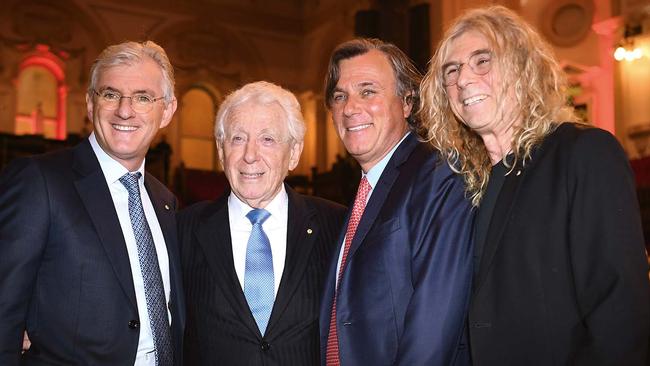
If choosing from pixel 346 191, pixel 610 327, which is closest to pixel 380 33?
pixel 346 191

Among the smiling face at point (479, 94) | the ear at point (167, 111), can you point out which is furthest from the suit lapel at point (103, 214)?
the smiling face at point (479, 94)

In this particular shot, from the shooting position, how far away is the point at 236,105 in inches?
104

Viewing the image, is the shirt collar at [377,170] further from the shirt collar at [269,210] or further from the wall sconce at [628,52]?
the wall sconce at [628,52]

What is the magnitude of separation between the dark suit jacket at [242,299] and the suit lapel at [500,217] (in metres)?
0.77

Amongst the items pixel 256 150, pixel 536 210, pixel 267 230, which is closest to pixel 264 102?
pixel 256 150

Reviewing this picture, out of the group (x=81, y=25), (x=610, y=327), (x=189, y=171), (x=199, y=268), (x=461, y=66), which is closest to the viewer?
(x=610, y=327)

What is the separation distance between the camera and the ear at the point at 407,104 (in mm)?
2662

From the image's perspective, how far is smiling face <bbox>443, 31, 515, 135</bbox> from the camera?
203 cm

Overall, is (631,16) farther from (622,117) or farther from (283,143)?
(283,143)

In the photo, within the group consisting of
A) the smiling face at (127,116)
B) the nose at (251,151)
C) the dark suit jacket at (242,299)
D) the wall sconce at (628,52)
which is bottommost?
the dark suit jacket at (242,299)

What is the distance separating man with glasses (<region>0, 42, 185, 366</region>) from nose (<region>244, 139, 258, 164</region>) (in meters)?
0.35

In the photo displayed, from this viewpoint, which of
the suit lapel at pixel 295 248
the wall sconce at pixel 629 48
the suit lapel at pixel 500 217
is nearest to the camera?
the suit lapel at pixel 500 217

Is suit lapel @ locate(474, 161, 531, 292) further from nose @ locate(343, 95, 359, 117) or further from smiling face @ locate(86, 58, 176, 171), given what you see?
smiling face @ locate(86, 58, 176, 171)

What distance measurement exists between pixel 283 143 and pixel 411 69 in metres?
0.61
